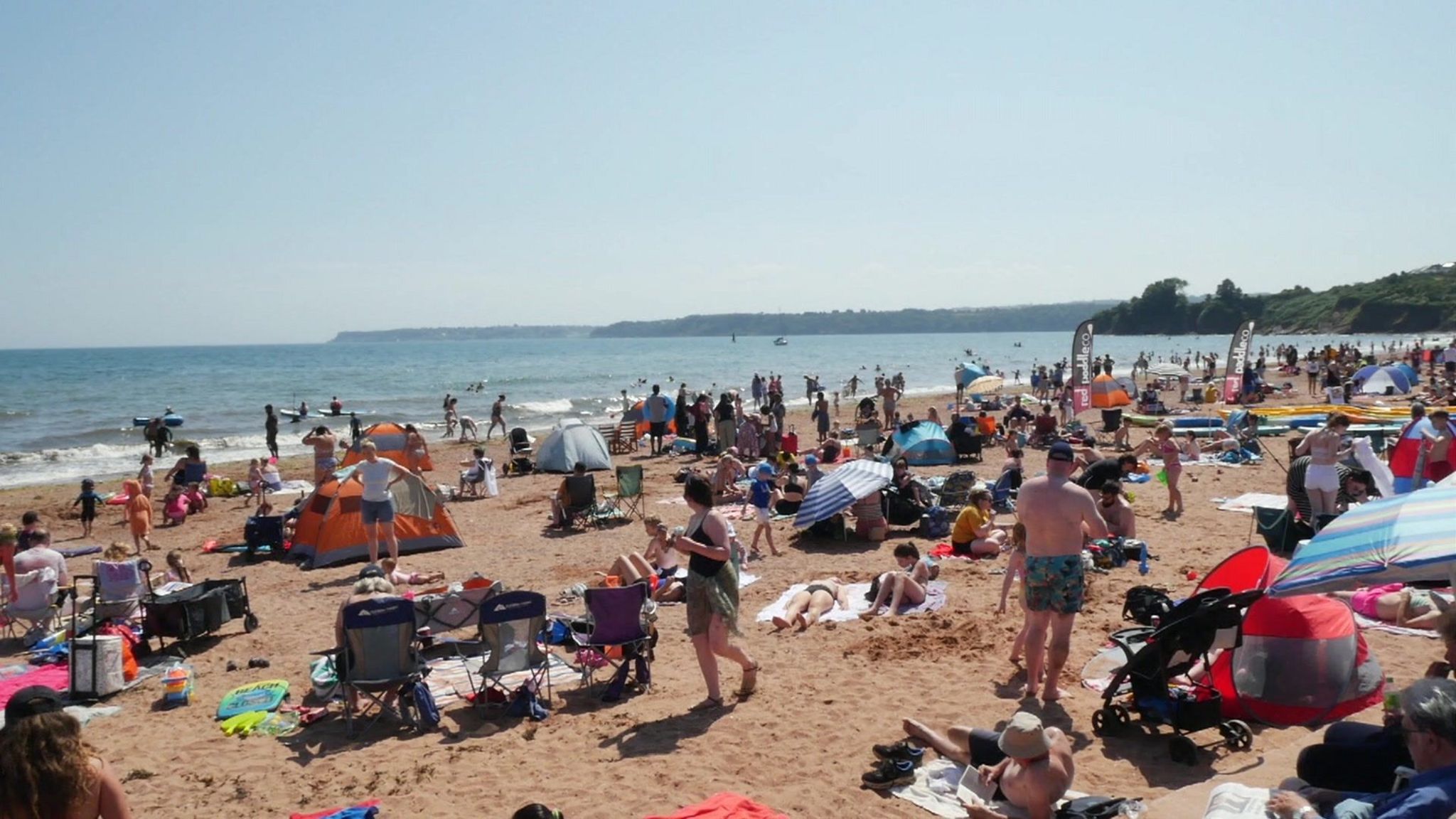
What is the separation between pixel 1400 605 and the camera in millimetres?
6602

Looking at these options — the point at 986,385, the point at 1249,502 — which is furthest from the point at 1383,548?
the point at 986,385

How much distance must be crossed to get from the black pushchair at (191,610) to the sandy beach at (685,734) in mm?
234

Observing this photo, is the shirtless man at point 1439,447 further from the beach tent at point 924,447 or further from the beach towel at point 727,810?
the beach towel at point 727,810

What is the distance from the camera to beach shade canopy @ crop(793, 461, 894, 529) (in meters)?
10.7

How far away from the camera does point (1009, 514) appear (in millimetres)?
12227

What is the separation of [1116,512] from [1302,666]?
4529 mm

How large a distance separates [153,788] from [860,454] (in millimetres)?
14972

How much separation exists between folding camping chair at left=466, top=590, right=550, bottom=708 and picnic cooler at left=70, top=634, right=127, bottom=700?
9.10 feet

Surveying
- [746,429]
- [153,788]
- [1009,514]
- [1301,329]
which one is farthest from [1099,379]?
[1301,329]

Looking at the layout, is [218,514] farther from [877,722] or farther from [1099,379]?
[1099,379]

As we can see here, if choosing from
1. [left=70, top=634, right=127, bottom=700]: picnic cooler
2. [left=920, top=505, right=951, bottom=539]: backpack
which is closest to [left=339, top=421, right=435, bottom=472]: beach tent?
[left=920, top=505, right=951, bottom=539]: backpack

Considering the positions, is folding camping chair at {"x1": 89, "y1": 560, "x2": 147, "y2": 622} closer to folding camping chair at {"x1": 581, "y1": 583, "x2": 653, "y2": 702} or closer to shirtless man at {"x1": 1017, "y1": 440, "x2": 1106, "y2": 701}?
folding camping chair at {"x1": 581, "y1": 583, "x2": 653, "y2": 702}

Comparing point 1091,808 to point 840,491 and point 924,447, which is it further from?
point 924,447

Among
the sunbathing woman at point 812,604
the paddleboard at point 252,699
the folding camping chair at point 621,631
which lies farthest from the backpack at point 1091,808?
the paddleboard at point 252,699
